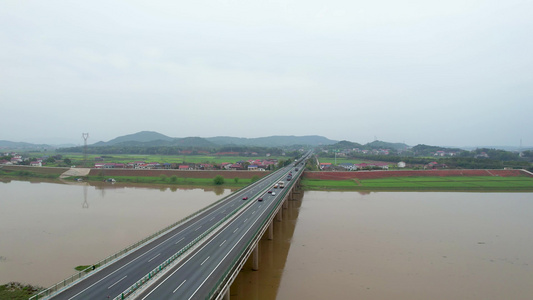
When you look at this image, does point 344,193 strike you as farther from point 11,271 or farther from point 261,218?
point 11,271

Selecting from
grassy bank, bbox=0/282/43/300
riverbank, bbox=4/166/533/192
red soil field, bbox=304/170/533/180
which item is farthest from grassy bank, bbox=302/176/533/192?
grassy bank, bbox=0/282/43/300

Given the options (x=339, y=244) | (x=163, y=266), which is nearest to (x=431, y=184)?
(x=339, y=244)

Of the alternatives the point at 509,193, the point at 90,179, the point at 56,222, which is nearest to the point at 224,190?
the point at 56,222

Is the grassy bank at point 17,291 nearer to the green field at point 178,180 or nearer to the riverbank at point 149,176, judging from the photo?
the green field at point 178,180

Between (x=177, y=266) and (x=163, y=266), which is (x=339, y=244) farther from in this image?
(x=163, y=266)

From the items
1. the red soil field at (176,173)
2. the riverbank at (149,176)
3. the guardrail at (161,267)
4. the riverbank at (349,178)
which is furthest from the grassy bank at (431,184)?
the guardrail at (161,267)
